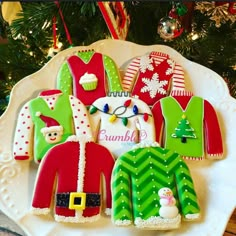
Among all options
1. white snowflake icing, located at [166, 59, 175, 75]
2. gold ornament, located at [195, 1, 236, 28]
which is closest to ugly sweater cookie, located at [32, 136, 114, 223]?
white snowflake icing, located at [166, 59, 175, 75]

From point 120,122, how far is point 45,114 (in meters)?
0.14

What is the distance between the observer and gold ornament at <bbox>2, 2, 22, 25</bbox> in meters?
0.76

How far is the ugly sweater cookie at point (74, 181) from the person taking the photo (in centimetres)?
61

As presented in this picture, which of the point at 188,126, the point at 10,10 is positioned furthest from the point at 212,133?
the point at 10,10

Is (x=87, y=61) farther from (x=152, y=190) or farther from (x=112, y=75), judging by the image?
(x=152, y=190)

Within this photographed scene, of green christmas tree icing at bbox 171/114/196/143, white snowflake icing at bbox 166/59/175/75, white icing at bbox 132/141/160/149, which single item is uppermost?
white snowflake icing at bbox 166/59/175/75

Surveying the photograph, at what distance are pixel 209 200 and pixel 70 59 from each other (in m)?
0.39

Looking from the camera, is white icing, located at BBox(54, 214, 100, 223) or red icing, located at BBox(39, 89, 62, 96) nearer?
white icing, located at BBox(54, 214, 100, 223)

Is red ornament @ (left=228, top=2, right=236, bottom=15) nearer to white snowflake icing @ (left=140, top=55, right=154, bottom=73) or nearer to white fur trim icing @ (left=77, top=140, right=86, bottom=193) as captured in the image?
white snowflake icing @ (left=140, top=55, right=154, bottom=73)

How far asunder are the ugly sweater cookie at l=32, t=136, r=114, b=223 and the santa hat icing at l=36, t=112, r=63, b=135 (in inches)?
1.5

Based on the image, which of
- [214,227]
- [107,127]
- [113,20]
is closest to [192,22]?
[113,20]

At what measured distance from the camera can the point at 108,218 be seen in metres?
0.63

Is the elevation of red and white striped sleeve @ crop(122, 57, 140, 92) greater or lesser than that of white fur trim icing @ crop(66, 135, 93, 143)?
greater

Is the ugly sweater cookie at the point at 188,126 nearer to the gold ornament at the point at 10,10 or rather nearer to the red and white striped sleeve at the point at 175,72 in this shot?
the red and white striped sleeve at the point at 175,72
